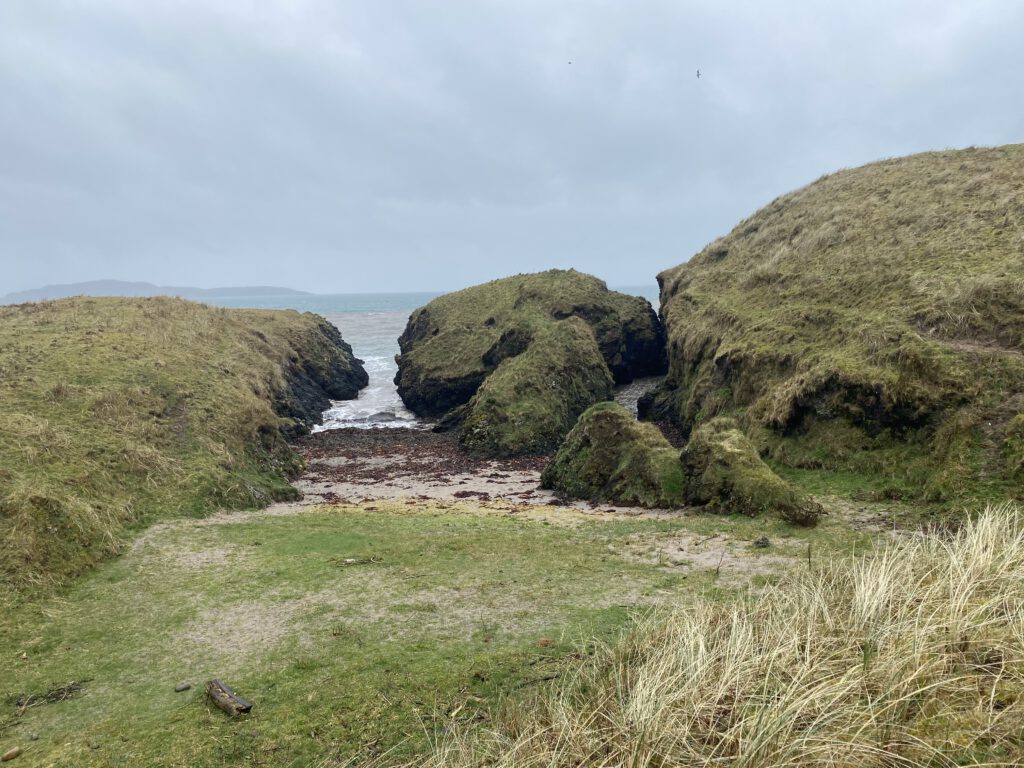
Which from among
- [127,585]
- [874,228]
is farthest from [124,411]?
[874,228]

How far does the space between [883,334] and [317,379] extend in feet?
169

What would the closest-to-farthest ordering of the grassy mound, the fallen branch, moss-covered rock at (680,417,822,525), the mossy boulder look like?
the grassy mound < the fallen branch < moss-covered rock at (680,417,822,525) < the mossy boulder

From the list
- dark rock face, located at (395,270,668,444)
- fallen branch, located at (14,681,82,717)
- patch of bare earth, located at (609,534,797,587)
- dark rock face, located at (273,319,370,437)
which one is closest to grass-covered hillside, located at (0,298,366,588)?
dark rock face, located at (273,319,370,437)

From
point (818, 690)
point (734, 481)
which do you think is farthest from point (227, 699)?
point (734, 481)

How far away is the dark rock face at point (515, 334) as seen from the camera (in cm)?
5131

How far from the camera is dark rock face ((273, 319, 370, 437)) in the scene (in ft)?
149

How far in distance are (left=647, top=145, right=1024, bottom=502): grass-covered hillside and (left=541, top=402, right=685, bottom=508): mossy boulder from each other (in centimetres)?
540

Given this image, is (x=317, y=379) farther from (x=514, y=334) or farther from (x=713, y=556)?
(x=713, y=556)

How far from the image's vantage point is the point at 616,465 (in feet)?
81.0

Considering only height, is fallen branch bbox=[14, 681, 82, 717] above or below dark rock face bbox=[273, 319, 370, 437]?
below

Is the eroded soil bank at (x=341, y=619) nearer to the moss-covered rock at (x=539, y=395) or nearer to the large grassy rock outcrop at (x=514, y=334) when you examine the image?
the moss-covered rock at (x=539, y=395)

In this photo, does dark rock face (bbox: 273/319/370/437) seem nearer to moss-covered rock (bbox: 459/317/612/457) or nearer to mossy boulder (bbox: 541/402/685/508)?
moss-covered rock (bbox: 459/317/612/457)

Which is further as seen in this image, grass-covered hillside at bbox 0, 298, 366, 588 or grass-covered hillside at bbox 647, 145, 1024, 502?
grass-covered hillside at bbox 647, 145, 1024, 502

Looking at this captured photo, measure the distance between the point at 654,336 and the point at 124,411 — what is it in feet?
153
